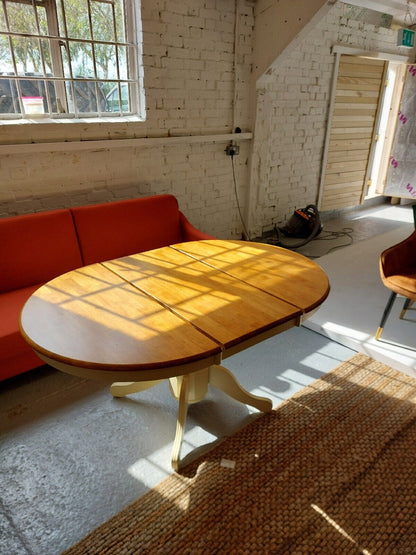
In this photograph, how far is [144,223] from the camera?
9.68 feet

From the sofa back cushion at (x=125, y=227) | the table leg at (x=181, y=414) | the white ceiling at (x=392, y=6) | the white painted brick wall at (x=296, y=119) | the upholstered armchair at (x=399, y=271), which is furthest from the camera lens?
the white ceiling at (x=392, y=6)

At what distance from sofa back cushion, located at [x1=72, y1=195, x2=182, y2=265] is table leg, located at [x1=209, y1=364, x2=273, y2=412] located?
1287 millimetres

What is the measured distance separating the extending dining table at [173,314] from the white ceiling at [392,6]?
3.70m

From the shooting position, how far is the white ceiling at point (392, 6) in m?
4.28

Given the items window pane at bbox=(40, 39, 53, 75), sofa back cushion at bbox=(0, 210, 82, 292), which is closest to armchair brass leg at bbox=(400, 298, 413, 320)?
sofa back cushion at bbox=(0, 210, 82, 292)

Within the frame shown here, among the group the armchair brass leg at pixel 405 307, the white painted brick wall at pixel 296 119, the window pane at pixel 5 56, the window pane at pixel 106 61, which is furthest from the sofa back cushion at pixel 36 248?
the armchair brass leg at pixel 405 307

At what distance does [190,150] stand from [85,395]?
7.61 ft

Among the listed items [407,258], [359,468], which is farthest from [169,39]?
[359,468]

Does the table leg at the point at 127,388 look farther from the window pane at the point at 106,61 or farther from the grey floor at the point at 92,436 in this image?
the window pane at the point at 106,61

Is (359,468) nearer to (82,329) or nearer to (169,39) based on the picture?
(82,329)

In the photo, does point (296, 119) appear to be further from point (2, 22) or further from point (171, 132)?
point (2, 22)

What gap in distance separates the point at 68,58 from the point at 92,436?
98.9 inches

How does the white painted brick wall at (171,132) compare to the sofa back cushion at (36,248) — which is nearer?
the sofa back cushion at (36,248)

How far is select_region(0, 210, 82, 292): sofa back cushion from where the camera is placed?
7.86ft
